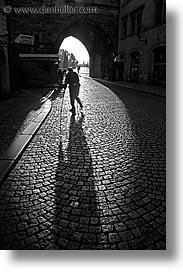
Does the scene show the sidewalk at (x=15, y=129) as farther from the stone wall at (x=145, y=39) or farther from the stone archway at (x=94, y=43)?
the stone archway at (x=94, y=43)

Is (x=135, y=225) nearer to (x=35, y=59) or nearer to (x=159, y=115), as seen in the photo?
(x=159, y=115)

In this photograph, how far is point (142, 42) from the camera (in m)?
18.2

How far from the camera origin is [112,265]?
170 centimetres

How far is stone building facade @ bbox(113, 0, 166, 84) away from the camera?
1589 cm

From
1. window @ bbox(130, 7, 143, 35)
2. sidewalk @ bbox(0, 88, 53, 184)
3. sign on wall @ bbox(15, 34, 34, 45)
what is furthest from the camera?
window @ bbox(130, 7, 143, 35)

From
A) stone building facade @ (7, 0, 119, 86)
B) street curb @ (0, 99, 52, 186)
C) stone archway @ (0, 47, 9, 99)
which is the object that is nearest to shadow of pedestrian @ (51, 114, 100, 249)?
street curb @ (0, 99, 52, 186)

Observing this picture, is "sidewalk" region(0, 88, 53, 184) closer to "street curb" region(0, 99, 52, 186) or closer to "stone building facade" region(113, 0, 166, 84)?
"street curb" region(0, 99, 52, 186)

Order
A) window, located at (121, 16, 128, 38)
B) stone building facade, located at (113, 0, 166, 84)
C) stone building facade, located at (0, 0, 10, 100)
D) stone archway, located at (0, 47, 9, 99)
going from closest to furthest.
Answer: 1. stone building facade, located at (0, 0, 10, 100)
2. stone archway, located at (0, 47, 9, 99)
3. stone building facade, located at (113, 0, 166, 84)
4. window, located at (121, 16, 128, 38)

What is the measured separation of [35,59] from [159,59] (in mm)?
10894

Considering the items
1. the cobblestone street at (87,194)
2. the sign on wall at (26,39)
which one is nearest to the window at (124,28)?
the sign on wall at (26,39)

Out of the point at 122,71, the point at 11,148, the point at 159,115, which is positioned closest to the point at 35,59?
the point at 122,71

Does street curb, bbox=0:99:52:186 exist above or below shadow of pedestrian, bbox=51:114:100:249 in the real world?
above

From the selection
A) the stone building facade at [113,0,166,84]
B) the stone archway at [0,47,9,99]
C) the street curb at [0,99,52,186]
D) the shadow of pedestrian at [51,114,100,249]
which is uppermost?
the stone building facade at [113,0,166,84]

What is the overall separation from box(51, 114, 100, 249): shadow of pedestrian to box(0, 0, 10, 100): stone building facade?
6451mm
